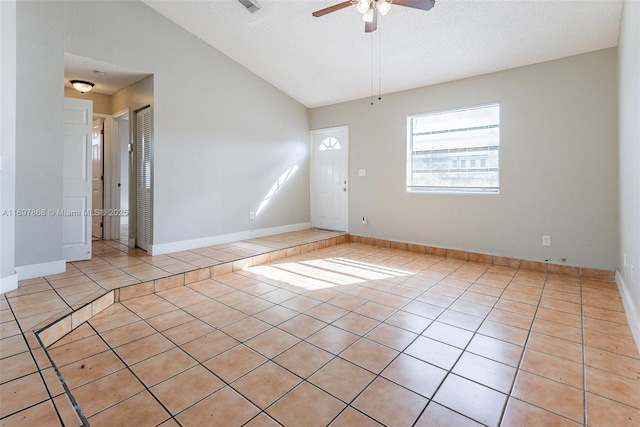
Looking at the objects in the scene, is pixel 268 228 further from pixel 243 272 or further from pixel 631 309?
pixel 631 309

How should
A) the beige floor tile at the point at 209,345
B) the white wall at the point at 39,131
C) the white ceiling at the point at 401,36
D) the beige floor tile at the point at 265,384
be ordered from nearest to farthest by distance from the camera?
the beige floor tile at the point at 265,384 < the beige floor tile at the point at 209,345 < the white wall at the point at 39,131 < the white ceiling at the point at 401,36

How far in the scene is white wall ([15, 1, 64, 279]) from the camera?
9.78 ft

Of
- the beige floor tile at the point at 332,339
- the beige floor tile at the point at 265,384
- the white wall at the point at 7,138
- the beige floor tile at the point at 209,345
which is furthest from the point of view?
the white wall at the point at 7,138

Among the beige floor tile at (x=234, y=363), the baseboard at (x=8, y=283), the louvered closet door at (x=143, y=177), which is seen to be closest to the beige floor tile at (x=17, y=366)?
the beige floor tile at (x=234, y=363)

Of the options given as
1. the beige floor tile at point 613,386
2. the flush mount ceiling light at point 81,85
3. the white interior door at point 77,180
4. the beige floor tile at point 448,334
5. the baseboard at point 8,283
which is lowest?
Answer: the beige floor tile at point 613,386

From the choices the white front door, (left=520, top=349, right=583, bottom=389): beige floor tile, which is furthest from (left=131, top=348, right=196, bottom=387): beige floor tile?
the white front door

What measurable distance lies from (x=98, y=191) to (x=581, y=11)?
265 inches

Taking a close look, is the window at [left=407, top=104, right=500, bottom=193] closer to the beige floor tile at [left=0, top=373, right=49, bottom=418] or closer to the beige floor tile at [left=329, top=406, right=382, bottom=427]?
the beige floor tile at [left=329, top=406, right=382, bottom=427]

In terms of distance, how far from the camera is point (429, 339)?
2.23 meters

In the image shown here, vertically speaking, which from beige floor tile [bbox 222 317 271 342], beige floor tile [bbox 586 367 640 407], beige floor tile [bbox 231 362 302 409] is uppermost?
beige floor tile [bbox 222 317 271 342]

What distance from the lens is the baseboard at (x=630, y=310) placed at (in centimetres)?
219

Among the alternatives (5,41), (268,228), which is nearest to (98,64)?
(5,41)

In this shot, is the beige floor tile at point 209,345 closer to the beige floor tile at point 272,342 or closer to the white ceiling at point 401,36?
the beige floor tile at point 272,342

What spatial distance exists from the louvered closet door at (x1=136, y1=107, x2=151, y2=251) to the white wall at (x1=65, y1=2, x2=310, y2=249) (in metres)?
0.20
